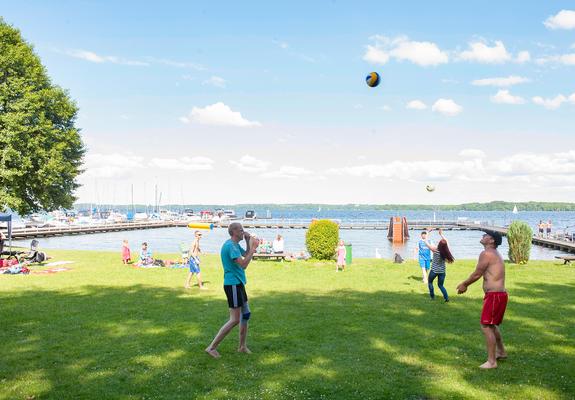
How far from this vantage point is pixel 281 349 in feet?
29.8

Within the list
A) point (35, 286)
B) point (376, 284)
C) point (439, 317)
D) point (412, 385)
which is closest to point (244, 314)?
point (412, 385)

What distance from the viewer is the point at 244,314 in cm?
846

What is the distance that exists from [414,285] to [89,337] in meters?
11.7

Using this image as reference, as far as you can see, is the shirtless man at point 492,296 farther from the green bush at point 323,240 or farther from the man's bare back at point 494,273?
the green bush at point 323,240

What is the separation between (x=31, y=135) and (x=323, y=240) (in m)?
20.2

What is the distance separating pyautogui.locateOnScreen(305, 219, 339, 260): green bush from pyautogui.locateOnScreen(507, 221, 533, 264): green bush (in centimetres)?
907

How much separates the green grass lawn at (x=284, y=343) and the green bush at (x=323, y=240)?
8.34 m

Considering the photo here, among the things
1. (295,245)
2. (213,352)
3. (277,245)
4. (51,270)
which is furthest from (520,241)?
(295,245)

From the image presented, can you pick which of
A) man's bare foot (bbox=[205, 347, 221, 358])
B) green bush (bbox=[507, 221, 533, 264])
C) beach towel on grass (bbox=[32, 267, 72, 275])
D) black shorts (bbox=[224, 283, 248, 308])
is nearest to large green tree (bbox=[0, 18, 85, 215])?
beach towel on grass (bbox=[32, 267, 72, 275])

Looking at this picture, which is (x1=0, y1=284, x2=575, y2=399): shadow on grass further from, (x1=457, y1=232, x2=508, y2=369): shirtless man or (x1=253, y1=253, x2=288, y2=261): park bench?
(x1=253, y1=253, x2=288, y2=261): park bench

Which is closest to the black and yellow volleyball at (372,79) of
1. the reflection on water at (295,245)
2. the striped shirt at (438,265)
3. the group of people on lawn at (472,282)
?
the striped shirt at (438,265)

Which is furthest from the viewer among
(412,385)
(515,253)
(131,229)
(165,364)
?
(131,229)

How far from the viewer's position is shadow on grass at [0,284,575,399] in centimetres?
709

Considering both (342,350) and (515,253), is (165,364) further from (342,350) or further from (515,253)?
(515,253)
